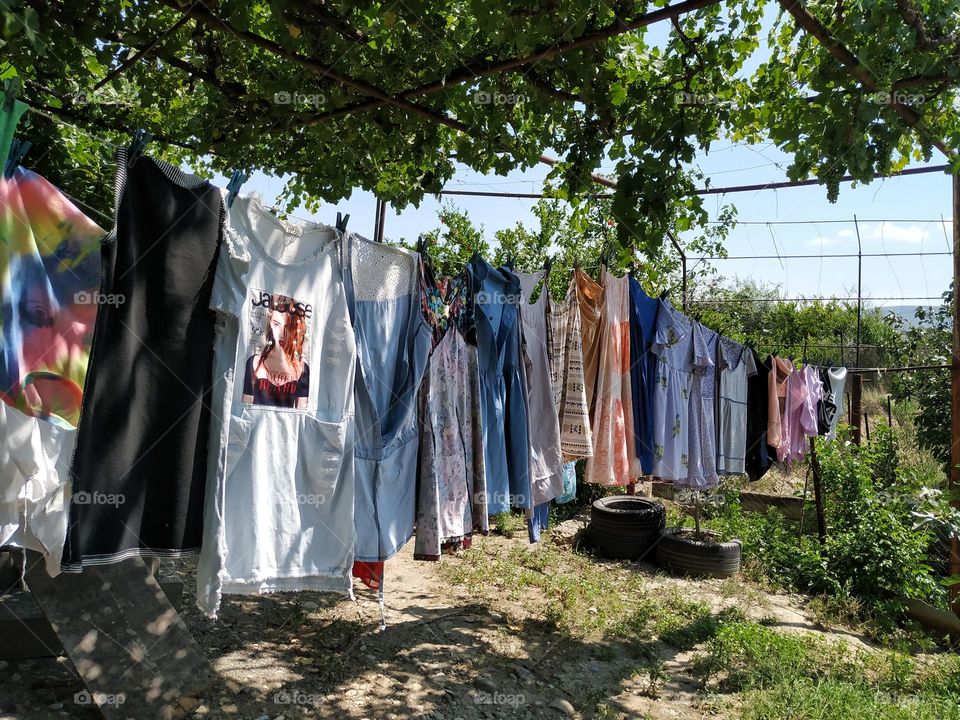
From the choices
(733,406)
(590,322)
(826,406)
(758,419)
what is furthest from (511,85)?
(826,406)

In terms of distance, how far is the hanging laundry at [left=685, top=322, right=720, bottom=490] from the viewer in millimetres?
5273

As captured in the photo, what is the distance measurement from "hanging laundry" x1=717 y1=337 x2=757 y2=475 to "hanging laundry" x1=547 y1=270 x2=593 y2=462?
7.49 feet

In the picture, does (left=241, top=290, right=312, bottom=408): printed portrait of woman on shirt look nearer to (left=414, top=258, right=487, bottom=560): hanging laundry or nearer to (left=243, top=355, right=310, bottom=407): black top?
(left=243, top=355, right=310, bottom=407): black top

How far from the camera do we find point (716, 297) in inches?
695

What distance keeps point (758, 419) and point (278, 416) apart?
5.51 metres

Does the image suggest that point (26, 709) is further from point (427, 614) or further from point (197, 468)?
point (427, 614)

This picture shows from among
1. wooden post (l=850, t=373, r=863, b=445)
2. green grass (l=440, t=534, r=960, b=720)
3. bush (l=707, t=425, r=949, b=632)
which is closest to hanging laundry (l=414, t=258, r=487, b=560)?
green grass (l=440, t=534, r=960, b=720)

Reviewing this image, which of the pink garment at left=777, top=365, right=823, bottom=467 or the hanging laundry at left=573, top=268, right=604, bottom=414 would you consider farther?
the pink garment at left=777, top=365, right=823, bottom=467

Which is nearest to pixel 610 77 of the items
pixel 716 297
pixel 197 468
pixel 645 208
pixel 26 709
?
pixel 645 208

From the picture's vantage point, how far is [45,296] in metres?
2.25

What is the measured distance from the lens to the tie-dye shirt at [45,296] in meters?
2.16

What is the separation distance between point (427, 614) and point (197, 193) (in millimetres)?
4314

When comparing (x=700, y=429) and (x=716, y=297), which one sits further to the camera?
(x=716, y=297)

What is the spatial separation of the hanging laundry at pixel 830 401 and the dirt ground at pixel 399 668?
9.77 feet
